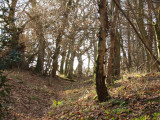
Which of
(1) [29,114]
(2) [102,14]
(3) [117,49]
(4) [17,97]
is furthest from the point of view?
(3) [117,49]

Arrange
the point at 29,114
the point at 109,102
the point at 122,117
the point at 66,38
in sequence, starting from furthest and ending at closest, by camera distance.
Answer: the point at 66,38
the point at 29,114
the point at 109,102
the point at 122,117

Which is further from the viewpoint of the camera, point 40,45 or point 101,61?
point 40,45

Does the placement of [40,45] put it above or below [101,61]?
above

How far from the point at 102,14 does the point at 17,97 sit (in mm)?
5519

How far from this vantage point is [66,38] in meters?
13.2

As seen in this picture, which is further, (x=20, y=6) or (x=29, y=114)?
(x=20, y=6)

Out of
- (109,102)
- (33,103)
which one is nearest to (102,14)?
(109,102)

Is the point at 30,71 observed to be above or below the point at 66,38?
below

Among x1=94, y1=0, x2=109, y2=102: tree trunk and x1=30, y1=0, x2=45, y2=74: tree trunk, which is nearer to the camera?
x1=94, y1=0, x2=109, y2=102: tree trunk

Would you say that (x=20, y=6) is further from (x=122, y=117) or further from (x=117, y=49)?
(x=122, y=117)

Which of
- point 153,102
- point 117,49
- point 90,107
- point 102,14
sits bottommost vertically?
point 90,107

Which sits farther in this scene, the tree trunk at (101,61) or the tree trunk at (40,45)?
the tree trunk at (40,45)

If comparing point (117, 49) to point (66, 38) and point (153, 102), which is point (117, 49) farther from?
point (153, 102)

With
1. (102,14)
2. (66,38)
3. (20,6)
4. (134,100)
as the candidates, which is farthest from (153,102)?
(20,6)
